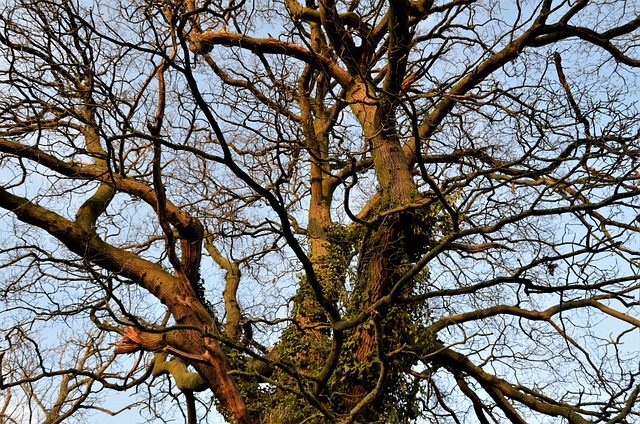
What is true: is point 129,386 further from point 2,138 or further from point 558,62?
point 558,62

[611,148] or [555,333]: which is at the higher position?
[611,148]

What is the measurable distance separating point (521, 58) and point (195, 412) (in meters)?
5.98

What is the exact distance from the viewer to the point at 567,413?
248 inches

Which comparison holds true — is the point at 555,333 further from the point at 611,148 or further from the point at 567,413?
the point at 611,148

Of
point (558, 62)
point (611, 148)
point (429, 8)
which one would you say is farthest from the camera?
point (429, 8)

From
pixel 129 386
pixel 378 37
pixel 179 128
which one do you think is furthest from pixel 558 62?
pixel 129 386

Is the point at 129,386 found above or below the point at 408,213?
below

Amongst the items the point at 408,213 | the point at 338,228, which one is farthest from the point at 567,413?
the point at 338,228

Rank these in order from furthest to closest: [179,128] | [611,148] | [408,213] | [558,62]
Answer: [179,128]
[408,213]
[558,62]
[611,148]

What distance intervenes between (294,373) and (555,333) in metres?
3.37

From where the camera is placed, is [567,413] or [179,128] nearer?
[567,413]

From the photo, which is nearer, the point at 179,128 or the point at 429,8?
the point at 179,128

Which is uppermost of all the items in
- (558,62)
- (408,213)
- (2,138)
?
(2,138)

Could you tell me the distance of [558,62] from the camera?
6094mm
